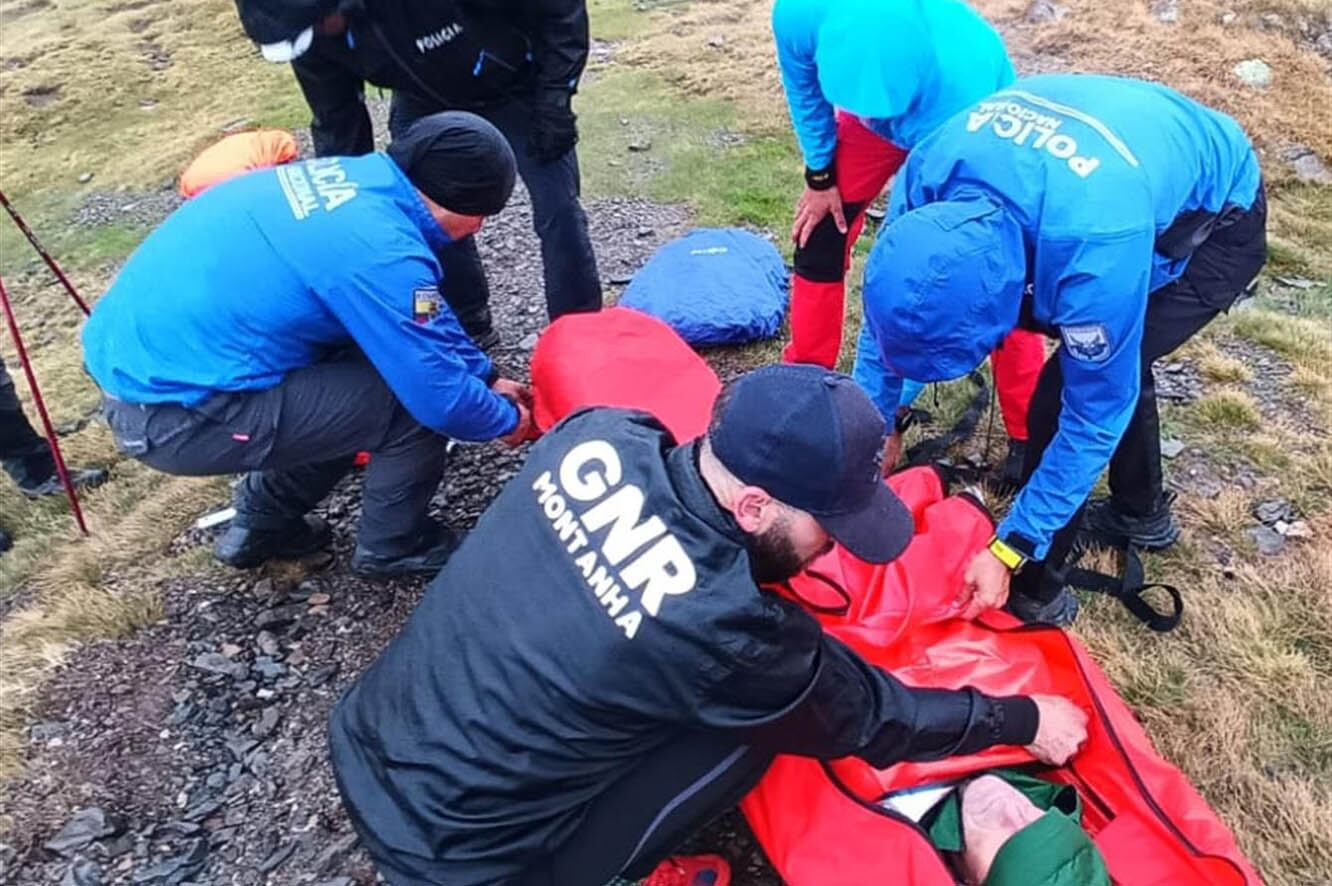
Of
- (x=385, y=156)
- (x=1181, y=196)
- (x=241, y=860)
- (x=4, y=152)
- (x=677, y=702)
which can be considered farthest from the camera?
(x=4, y=152)

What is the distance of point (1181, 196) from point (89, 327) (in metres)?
3.64

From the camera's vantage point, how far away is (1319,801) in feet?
10.2

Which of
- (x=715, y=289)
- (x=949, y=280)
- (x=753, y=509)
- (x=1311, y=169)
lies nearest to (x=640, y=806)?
(x=753, y=509)

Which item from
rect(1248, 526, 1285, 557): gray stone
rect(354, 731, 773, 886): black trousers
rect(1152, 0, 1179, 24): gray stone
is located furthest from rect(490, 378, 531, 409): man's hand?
rect(1152, 0, 1179, 24): gray stone

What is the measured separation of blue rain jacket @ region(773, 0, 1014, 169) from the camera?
12.1ft

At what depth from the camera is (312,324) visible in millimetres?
3553

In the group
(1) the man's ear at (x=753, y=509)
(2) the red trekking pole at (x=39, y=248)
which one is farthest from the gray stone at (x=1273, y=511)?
(2) the red trekking pole at (x=39, y=248)

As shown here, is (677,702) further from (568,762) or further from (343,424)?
(343,424)

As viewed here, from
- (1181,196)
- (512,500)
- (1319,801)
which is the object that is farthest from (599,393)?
(1319,801)

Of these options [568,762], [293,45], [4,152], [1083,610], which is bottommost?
[4,152]

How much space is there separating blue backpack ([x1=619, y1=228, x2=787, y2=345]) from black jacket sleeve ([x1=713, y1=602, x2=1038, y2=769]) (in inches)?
109

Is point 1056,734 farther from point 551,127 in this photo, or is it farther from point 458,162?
point 551,127

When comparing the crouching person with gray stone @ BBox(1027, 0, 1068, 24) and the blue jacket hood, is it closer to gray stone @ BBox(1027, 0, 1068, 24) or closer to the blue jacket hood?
the blue jacket hood

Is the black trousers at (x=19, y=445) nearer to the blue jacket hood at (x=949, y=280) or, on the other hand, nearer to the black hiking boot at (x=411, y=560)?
the black hiking boot at (x=411, y=560)
